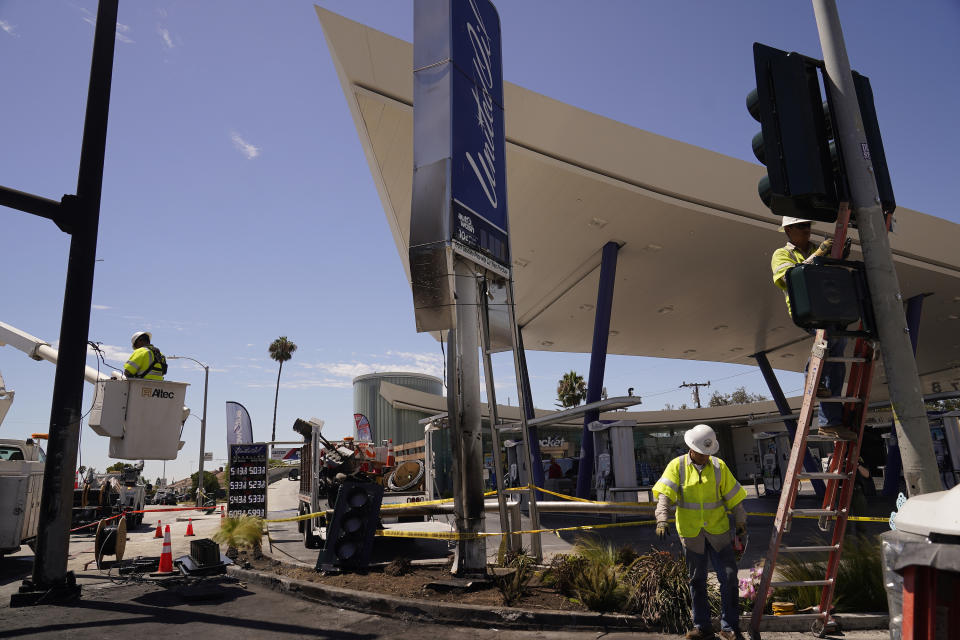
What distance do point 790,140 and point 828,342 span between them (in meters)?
1.57

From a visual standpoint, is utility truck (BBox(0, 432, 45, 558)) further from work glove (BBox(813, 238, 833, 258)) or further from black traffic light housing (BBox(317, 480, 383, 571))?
work glove (BBox(813, 238, 833, 258))

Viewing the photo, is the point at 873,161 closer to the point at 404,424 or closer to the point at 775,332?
the point at 775,332

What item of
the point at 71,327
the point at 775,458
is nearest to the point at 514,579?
the point at 71,327

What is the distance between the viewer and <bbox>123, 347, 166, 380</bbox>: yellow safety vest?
7.48 metres

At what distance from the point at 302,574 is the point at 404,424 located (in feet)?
113

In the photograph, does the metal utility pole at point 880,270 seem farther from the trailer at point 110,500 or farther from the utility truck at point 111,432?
the trailer at point 110,500

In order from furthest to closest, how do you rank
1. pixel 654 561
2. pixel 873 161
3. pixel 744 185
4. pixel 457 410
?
1. pixel 744 185
2. pixel 457 410
3. pixel 654 561
4. pixel 873 161

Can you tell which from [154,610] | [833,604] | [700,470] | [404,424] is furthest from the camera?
[404,424]

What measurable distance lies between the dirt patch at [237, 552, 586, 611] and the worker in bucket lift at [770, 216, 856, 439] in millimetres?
2629

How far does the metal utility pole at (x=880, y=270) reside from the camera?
10.8ft

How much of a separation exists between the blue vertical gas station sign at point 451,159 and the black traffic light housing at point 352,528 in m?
2.46

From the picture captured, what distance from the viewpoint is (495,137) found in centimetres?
785

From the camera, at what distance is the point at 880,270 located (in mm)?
3525

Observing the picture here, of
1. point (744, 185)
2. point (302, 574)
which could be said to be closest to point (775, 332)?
point (744, 185)
